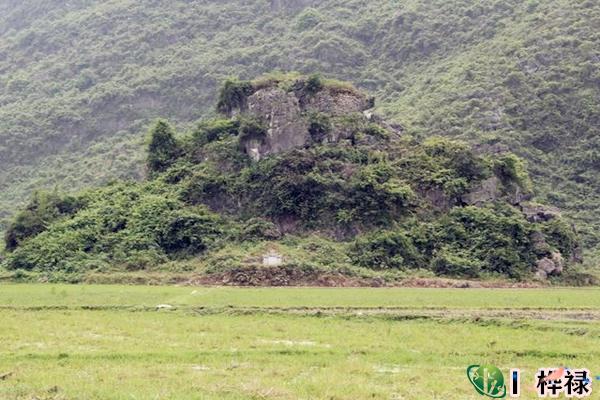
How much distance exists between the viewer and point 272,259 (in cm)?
4297

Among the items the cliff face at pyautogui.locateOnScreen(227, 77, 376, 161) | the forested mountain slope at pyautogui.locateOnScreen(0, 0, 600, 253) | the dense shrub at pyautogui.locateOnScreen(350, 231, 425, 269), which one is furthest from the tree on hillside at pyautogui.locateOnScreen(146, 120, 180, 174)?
the forested mountain slope at pyautogui.locateOnScreen(0, 0, 600, 253)

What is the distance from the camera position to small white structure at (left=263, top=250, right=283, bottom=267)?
42225mm

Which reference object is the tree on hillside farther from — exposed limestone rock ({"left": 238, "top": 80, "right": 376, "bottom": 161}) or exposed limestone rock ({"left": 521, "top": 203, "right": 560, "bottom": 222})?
exposed limestone rock ({"left": 521, "top": 203, "right": 560, "bottom": 222})

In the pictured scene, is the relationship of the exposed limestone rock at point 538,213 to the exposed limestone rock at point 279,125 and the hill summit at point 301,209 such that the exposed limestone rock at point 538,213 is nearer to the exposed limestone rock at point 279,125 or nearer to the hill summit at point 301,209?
the hill summit at point 301,209

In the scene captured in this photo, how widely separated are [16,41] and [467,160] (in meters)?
115

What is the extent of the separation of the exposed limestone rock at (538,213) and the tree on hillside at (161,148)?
92.8 feet

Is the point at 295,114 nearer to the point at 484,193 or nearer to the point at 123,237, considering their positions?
the point at 484,193

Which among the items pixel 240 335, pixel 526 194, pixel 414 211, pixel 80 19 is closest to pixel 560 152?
pixel 526 194

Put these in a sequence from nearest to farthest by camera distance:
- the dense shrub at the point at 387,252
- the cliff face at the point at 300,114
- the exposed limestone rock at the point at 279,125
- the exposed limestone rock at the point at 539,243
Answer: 1. the dense shrub at the point at 387,252
2. the exposed limestone rock at the point at 539,243
3. the exposed limestone rock at the point at 279,125
4. the cliff face at the point at 300,114

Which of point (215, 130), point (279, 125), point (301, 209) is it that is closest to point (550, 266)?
point (301, 209)

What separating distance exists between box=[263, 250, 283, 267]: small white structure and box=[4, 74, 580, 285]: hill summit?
15 cm

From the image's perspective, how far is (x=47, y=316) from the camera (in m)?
25.2

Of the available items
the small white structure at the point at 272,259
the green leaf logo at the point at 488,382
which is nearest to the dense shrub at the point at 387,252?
the small white structure at the point at 272,259

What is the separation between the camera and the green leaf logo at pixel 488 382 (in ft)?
43.8
